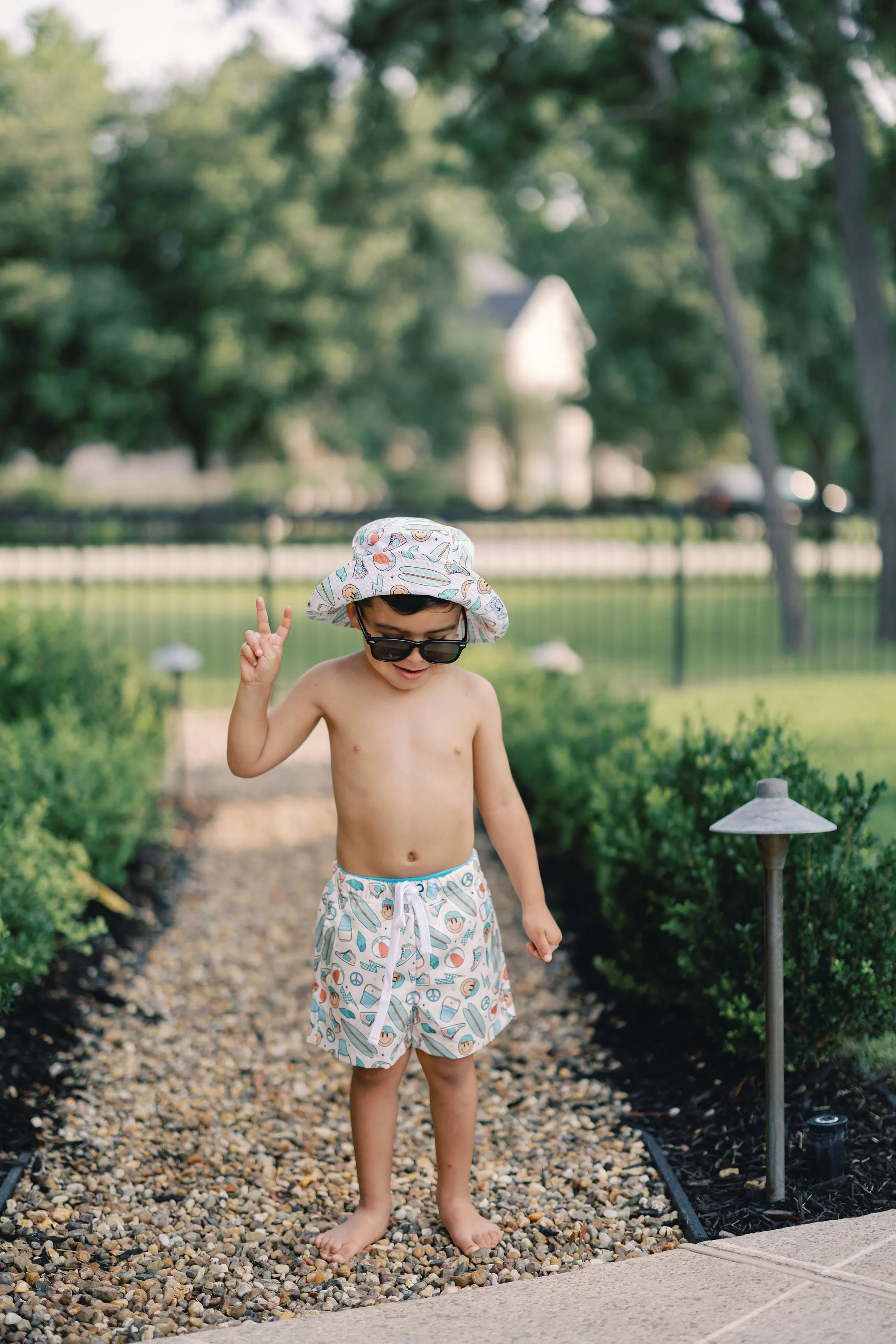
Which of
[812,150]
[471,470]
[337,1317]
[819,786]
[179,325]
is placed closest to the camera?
[337,1317]

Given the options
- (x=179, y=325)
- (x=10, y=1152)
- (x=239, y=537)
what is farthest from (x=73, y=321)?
(x=10, y=1152)

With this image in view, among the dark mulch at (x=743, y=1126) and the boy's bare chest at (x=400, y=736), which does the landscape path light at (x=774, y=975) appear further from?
the boy's bare chest at (x=400, y=736)

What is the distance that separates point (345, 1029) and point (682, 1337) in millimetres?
903

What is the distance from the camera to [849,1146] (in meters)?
3.22

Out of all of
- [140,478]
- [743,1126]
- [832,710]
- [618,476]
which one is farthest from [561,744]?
[618,476]

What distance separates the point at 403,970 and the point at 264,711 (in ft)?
2.02

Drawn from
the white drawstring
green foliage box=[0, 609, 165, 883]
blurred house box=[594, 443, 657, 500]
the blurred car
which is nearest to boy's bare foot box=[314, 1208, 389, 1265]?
the white drawstring

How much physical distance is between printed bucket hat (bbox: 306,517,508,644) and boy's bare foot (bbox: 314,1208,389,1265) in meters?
1.28

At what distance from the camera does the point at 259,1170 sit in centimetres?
341

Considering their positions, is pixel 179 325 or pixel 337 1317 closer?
pixel 337 1317

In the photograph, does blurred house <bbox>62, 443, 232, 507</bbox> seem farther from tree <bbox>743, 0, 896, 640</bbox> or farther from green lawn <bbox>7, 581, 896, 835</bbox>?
tree <bbox>743, 0, 896, 640</bbox>

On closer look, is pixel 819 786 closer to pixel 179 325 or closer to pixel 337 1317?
pixel 337 1317

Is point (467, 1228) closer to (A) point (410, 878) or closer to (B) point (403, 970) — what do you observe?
(B) point (403, 970)

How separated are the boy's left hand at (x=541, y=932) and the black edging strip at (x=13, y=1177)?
1302 millimetres
